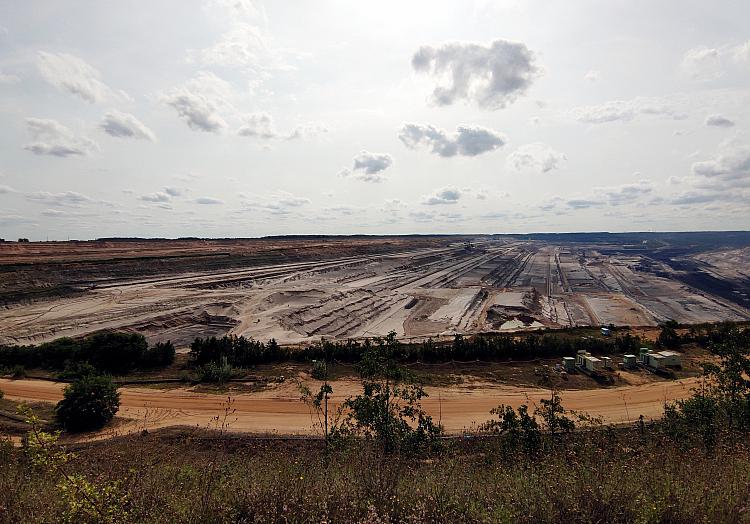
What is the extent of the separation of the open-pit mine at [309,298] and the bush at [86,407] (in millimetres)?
22383

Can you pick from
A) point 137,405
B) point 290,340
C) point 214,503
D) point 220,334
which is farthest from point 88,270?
point 214,503

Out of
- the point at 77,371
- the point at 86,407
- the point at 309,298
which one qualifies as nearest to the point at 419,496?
the point at 86,407

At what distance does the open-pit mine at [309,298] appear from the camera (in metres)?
44.9

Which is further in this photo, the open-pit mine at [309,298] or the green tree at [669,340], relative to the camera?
the open-pit mine at [309,298]

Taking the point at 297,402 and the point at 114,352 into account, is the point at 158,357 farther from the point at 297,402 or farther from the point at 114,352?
the point at 297,402

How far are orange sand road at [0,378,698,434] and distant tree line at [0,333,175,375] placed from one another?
10.5 ft

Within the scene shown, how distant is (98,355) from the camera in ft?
90.6

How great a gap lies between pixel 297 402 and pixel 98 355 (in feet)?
52.3

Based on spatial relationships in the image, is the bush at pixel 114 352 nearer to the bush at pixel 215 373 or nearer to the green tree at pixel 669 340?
the bush at pixel 215 373

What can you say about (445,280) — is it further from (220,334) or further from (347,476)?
(347,476)

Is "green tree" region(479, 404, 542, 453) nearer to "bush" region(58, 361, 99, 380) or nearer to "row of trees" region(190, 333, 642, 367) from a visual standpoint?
"row of trees" region(190, 333, 642, 367)

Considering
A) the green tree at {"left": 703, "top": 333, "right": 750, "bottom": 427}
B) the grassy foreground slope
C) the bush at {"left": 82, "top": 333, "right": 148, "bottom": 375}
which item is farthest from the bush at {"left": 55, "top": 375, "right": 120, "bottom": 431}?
the green tree at {"left": 703, "top": 333, "right": 750, "bottom": 427}

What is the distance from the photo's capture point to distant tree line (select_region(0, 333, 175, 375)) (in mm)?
27500

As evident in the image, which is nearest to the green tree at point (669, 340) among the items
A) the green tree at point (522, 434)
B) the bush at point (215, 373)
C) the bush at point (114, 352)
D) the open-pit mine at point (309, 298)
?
the open-pit mine at point (309, 298)
